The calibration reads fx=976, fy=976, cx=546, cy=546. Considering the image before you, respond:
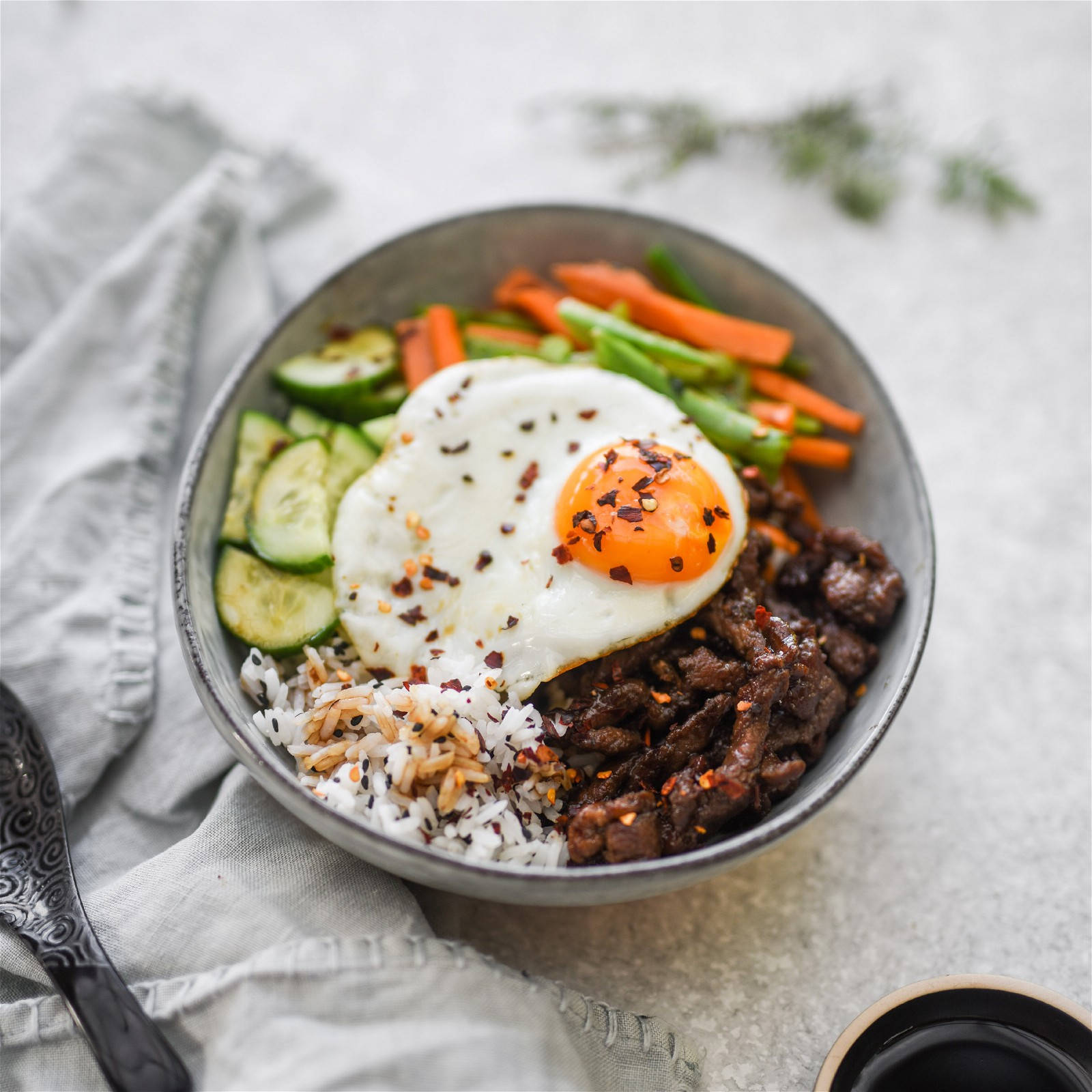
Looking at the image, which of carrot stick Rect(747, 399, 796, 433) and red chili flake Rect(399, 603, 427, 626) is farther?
carrot stick Rect(747, 399, 796, 433)

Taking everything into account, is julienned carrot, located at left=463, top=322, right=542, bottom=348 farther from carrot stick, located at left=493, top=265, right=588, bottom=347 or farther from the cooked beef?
the cooked beef

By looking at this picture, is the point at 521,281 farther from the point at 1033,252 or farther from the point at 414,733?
the point at 1033,252

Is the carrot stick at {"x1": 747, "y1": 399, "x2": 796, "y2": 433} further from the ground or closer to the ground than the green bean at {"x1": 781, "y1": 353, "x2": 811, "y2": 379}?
closer to the ground

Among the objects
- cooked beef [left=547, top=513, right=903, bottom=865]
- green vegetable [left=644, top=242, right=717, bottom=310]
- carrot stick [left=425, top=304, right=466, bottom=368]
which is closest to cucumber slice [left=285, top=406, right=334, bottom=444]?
carrot stick [left=425, top=304, right=466, bottom=368]

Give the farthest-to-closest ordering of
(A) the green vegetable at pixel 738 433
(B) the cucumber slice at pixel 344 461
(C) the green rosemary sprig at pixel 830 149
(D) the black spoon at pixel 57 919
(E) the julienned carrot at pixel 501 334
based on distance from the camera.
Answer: (C) the green rosemary sprig at pixel 830 149 < (E) the julienned carrot at pixel 501 334 < (A) the green vegetable at pixel 738 433 < (B) the cucumber slice at pixel 344 461 < (D) the black spoon at pixel 57 919

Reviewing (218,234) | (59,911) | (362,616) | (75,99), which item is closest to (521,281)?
(218,234)

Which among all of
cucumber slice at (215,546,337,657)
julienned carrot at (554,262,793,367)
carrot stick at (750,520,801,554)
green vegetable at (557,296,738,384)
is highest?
julienned carrot at (554,262,793,367)

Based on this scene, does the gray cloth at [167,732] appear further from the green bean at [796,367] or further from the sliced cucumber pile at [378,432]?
the green bean at [796,367]

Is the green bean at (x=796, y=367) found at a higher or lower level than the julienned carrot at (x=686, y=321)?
lower

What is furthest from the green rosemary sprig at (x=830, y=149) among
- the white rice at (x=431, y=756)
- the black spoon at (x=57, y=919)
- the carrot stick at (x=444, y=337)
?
the black spoon at (x=57, y=919)
